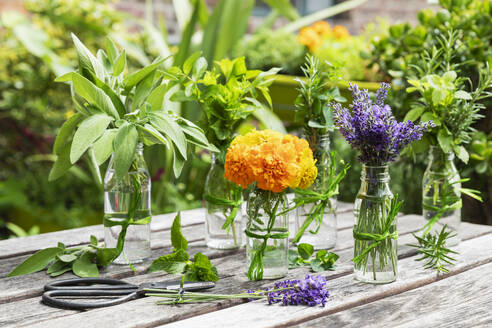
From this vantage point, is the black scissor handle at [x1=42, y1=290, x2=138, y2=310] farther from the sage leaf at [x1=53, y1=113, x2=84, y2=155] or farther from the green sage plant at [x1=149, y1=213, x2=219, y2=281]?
the sage leaf at [x1=53, y1=113, x2=84, y2=155]

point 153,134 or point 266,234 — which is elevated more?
point 153,134

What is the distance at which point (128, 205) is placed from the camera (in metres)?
1.28

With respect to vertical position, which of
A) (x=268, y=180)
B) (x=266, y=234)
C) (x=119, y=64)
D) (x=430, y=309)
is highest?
(x=119, y=64)

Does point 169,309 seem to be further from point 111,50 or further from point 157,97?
point 111,50

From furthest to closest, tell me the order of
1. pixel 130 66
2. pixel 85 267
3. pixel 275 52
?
pixel 130 66 → pixel 275 52 → pixel 85 267

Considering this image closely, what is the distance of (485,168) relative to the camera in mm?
1873

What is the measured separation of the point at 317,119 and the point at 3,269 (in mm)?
740

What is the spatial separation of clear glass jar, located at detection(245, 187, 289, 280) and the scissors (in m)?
0.10

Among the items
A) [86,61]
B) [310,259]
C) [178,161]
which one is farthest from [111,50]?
[310,259]

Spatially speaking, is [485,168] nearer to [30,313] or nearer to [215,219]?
[215,219]

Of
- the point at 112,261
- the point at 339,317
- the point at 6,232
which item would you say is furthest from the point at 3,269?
the point at 6,232

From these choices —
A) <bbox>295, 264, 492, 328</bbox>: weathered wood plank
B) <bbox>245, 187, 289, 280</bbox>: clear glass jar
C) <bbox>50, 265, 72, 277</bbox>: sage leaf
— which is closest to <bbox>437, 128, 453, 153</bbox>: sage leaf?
<bbox>295, 264, 492, 328</bbox>: weathered wood plank

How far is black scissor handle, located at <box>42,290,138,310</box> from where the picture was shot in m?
1.04

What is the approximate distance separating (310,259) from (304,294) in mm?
273
